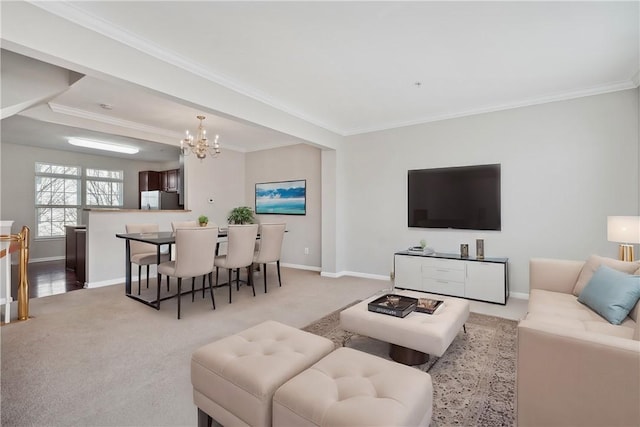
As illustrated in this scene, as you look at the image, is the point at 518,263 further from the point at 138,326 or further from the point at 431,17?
the point at 138,326

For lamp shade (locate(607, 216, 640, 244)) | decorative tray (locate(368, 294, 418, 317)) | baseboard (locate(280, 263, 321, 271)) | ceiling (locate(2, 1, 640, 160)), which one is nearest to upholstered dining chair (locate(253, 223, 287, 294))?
baseboard (locate(280, 263, 321, 271))

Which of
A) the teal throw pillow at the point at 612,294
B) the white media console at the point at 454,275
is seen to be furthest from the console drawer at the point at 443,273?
the teal throw pillow at the point at 612,294

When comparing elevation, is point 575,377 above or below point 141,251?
below

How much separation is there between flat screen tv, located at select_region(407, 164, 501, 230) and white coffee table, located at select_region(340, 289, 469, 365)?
2105mm

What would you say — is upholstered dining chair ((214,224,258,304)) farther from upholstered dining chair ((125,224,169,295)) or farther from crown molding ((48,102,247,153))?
crown molding ((48,102,247,153))

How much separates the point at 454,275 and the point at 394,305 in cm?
199

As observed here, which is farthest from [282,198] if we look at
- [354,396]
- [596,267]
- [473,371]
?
[354,396]

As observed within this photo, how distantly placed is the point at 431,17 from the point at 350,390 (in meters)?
2.51

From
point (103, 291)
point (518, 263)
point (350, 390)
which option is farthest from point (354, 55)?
point (103, 291)

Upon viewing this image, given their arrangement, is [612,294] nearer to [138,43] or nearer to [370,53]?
[370,53]

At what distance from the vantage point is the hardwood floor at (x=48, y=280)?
14.0 feet

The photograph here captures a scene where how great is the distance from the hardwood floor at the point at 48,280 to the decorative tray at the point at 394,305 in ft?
14.5

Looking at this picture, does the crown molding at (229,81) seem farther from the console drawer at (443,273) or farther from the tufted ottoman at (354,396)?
the tufted ottoman at (354,396)

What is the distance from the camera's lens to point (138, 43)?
8.36ft
